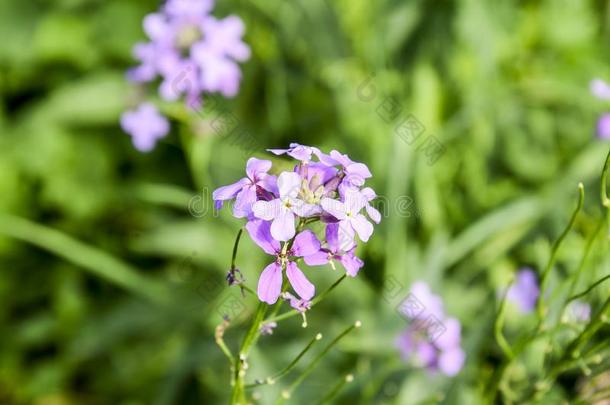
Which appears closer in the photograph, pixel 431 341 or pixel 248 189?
pixel 248 189

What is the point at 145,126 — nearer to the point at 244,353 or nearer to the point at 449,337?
the point at 449,337

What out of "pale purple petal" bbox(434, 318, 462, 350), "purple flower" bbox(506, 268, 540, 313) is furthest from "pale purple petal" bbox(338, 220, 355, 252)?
"purple flower" bbox(506, 268, 540, 313)

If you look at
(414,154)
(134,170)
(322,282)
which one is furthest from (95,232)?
(414,154)

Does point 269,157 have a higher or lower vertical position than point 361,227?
higher

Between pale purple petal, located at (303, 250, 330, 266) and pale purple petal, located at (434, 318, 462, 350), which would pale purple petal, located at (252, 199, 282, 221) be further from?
pale purple petal, located at (434, 318, 462, 350)

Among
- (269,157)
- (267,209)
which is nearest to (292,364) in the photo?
(267,209)

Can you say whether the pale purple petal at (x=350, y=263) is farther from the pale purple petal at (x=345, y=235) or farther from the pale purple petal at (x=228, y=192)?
the pale purple petal at (x=228, y=192)

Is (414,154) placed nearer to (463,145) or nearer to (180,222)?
(463,145)
